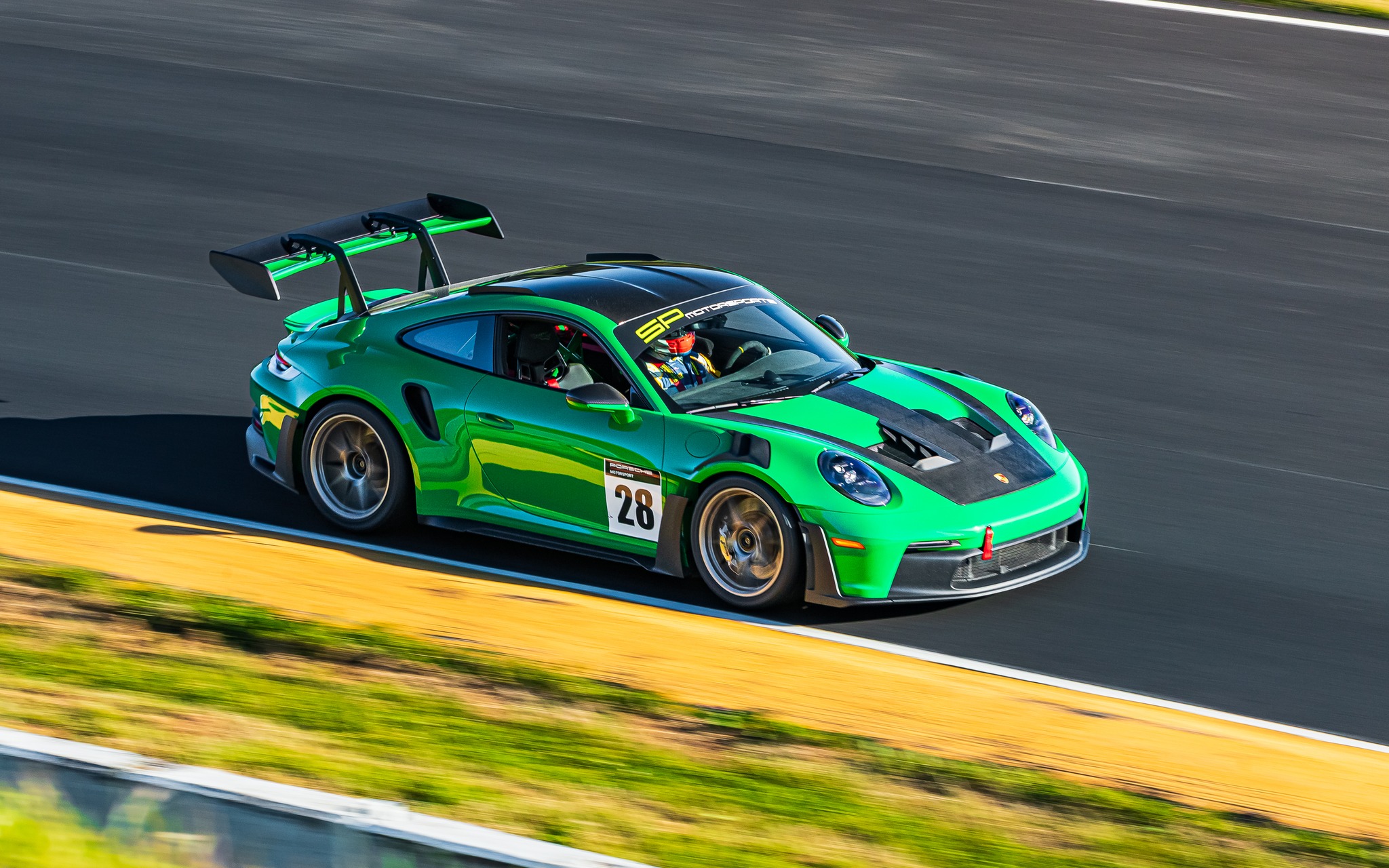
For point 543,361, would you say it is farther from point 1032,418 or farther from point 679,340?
point 1032,418

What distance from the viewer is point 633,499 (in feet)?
27.5

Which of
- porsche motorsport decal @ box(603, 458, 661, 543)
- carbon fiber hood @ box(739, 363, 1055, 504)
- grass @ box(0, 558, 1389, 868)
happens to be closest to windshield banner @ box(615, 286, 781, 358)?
porsche motorsport decal @ box(603, 458, 661, 543)

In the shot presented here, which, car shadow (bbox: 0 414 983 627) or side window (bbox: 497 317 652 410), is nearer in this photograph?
car shadow (bbox: 0 414 983 627)

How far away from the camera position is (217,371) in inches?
461

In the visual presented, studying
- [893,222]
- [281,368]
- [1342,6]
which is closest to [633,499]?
[281,368]

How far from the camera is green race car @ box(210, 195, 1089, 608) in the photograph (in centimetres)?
791

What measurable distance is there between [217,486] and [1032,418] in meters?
4.73

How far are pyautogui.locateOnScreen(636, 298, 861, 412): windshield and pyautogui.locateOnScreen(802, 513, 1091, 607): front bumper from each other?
3.41 ft

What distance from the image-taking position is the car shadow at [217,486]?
8.52m

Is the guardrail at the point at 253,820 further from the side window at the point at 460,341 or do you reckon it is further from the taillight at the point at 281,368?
the taillight at the point at 281,368

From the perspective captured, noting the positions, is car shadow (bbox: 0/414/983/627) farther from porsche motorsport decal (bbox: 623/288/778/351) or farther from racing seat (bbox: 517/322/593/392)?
porsche motorsport decal (bbox: 623/288/778/351)

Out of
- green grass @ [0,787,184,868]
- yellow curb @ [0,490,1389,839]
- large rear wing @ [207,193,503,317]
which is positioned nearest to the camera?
green grass @ [0,787,184,868]

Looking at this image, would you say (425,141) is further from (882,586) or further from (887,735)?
(887,735)

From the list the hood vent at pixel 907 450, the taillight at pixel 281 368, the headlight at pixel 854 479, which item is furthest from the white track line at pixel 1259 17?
the headlight at pixel 854 479
